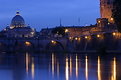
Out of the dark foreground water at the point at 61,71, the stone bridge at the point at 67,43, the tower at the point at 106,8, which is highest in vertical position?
the tower at the point at 106,8

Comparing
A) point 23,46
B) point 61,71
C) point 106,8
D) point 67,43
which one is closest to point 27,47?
point 23,46

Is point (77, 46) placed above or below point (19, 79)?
above

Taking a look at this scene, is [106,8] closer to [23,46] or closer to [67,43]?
[67,43]

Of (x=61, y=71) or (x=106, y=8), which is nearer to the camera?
(x=61, y=71)

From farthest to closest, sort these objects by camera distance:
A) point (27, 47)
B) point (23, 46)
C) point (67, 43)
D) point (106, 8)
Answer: point (27, 47), point (23, 46), point (106, 8), point (67, 43)

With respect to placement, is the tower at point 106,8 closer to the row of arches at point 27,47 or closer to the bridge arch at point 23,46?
the row of arches at point 27,47

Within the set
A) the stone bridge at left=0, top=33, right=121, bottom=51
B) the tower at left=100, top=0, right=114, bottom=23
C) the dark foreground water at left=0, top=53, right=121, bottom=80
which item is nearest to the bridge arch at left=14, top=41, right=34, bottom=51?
the stone bridge at left=0, top=33, right=121, bottom=51

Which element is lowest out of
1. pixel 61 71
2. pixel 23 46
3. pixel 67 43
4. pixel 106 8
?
pixel 61 71

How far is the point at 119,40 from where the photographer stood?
8812 centimetres

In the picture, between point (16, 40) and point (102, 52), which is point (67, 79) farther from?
point (16, 40)

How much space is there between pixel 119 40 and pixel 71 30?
193 ft

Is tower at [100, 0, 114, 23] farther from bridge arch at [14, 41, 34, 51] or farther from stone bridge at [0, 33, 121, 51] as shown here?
bridge arch at [14, 41, 34, 51]

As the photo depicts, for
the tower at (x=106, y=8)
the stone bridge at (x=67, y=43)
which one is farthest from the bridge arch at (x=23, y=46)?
the tower at (x=106, y=8)

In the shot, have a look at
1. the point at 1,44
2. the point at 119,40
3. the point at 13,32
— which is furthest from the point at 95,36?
the point at 13,32
